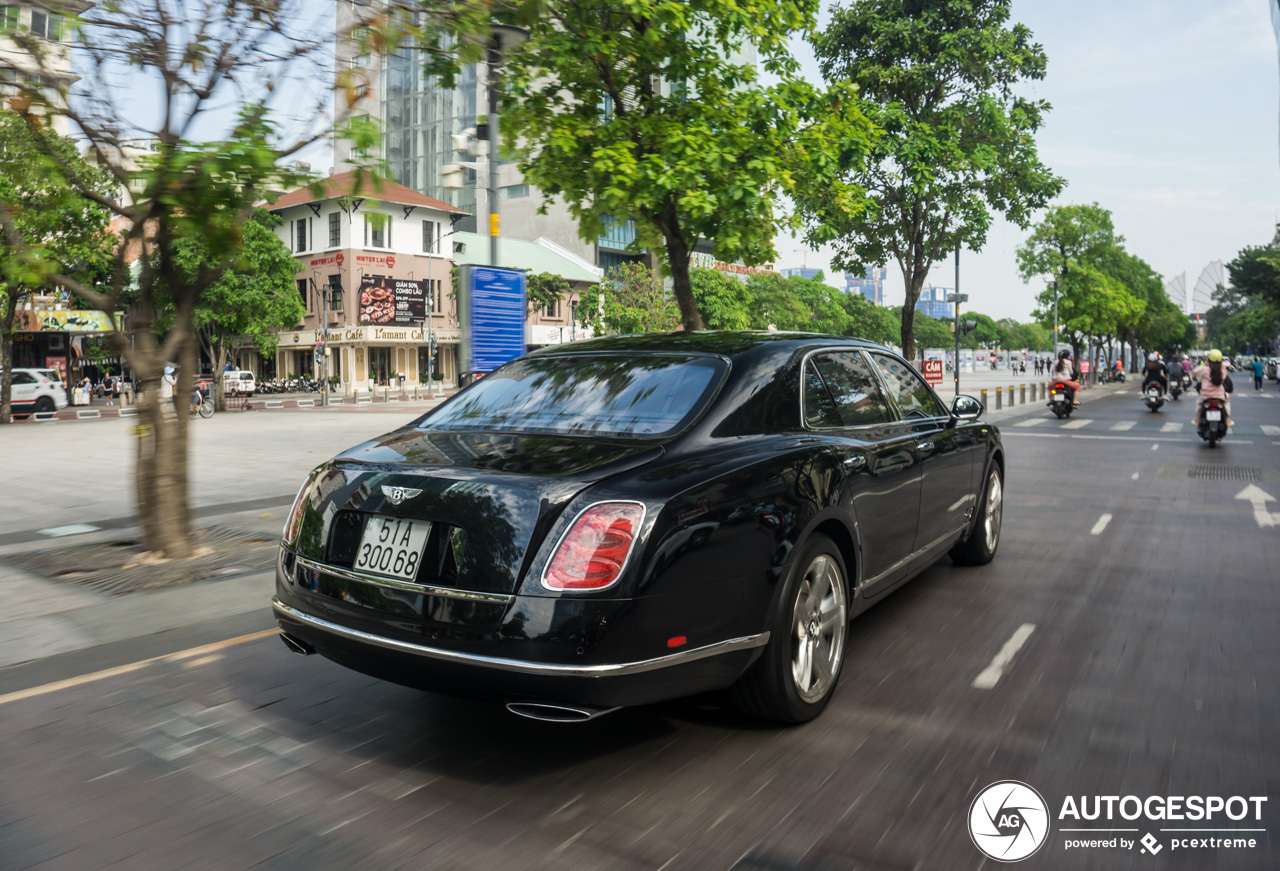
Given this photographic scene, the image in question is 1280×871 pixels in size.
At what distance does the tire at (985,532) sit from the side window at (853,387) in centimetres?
187

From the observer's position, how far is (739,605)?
3535mm

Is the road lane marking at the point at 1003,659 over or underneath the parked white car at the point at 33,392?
underneath

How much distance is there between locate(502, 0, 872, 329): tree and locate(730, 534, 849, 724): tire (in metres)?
7.08

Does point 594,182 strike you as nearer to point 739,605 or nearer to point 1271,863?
point 739,605

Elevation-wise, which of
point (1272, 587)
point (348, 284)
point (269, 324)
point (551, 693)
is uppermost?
point (348, 284)

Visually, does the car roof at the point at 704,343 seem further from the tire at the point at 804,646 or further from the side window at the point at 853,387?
the tire at the point at 804,646

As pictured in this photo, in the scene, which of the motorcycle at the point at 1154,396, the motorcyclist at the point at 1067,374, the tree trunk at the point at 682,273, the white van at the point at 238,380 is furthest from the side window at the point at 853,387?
the white van at the point at 238,380

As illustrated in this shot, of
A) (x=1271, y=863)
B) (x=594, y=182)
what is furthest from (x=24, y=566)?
(x=1271, y=863)

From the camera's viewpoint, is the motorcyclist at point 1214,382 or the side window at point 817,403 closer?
the side window at point 817,403

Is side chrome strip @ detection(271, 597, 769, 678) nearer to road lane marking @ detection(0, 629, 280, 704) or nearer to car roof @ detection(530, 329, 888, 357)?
car roof @ detection(530, 329, 888, 357)

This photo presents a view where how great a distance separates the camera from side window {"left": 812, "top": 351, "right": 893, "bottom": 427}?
15.9 ft

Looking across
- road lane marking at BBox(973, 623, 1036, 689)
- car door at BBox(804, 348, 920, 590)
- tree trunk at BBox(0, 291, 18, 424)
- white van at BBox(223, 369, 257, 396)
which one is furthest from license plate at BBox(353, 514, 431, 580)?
white van at BBox(223, 369, 257, 396)

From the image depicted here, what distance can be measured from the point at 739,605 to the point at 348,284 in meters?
67.0

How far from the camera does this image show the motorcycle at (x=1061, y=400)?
85.3 feet
